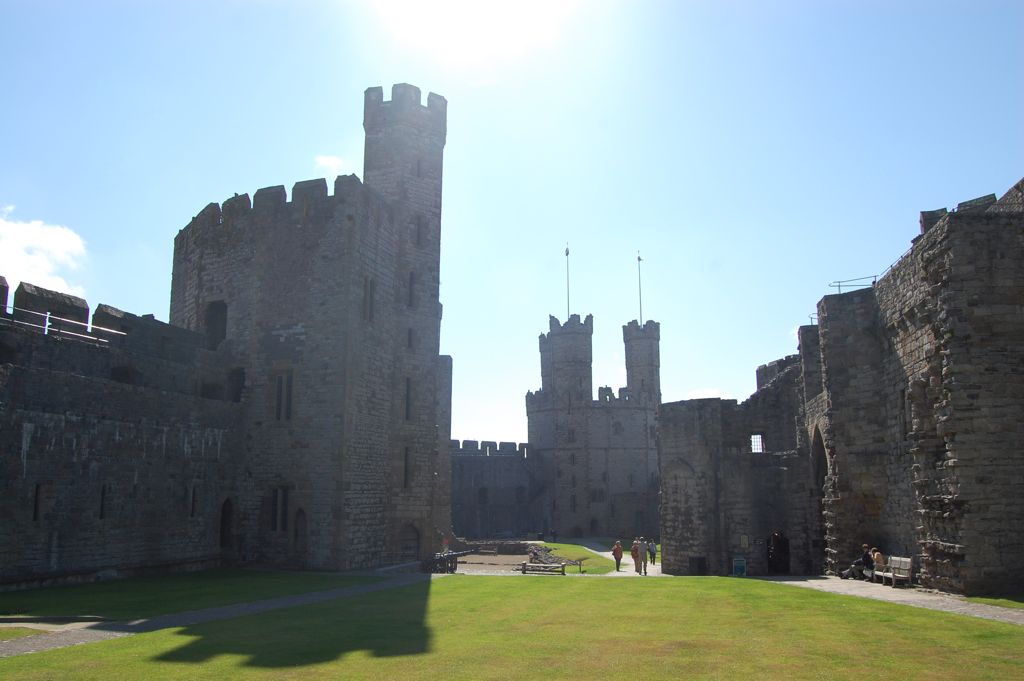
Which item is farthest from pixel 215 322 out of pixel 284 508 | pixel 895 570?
pixel 895 570

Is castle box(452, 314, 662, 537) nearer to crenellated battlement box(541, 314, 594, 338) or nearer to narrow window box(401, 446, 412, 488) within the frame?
crenellated battlement box(541, 314, 594, 338)

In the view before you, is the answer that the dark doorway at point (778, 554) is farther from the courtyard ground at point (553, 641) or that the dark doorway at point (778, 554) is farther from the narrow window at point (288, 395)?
the narrow window at point (288, 395)

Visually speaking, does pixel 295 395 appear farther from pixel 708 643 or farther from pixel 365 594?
pixel 708 643

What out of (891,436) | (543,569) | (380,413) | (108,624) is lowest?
(543,569)

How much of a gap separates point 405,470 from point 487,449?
34.6 m

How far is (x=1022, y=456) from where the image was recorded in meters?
15.2

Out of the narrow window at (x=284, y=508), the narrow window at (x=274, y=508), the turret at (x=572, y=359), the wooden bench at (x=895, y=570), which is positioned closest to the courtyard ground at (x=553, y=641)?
the wooden bench at (x=895, y=570)

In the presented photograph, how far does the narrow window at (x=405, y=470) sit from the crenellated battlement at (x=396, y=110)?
1170cm

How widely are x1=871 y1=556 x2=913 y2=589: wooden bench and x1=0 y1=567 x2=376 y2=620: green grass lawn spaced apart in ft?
42.5

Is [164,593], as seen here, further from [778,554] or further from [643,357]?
[643,357]

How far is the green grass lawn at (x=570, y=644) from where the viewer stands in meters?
9.45

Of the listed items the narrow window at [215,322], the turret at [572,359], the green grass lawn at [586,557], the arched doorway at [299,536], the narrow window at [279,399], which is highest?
the turret at [572,359]

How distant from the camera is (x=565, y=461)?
6122cm

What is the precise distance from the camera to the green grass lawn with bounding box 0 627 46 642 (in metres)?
12.1
